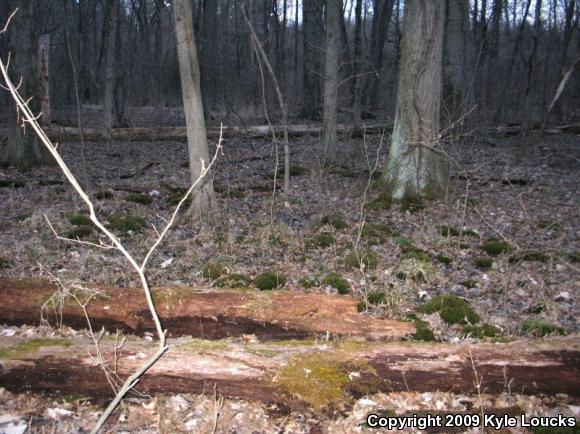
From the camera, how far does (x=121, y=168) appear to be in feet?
40.5

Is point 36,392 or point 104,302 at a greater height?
point 104,302

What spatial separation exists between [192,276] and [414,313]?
100 inches

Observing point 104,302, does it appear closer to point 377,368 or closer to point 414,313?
point 377,368

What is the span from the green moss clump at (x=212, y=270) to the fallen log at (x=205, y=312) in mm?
900

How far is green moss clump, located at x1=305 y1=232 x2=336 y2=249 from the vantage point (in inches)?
267

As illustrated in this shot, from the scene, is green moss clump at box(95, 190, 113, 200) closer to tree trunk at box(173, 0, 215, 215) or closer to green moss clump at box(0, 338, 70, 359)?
tree trunk at box(173, 0, 215, 215)

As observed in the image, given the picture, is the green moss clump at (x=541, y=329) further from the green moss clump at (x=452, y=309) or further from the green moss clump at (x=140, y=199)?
the green moss clump at (x=140, y=199)

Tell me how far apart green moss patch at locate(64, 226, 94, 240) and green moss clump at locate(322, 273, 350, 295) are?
3.62 meters

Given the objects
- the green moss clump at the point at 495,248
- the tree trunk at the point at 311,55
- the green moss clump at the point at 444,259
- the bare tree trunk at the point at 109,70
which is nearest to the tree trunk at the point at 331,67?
the tree trunk at the point at 311,55

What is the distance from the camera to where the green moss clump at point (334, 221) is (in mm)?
7458

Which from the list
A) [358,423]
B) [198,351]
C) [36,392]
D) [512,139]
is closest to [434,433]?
[358,423]

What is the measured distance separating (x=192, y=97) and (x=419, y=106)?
3.69m

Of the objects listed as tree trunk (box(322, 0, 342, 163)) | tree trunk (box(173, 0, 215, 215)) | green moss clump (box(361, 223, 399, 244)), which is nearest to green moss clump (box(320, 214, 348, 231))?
green moss clump (box(361, 223, 399, 244))

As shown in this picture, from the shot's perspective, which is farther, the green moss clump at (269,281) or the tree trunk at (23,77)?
the tree trunk at (23,77)
